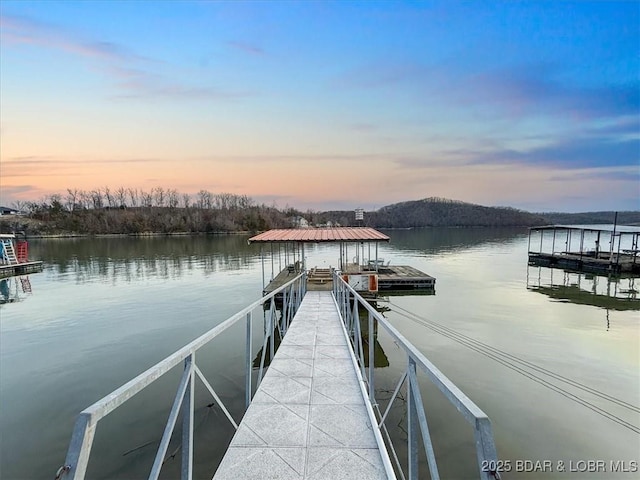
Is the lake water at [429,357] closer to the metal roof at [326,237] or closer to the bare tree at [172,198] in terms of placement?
the metal roof at [326,237]

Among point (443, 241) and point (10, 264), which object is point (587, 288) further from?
point (443, 241)

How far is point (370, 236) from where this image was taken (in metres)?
14.0

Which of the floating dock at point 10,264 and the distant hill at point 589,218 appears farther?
the distant hill at point 589,218

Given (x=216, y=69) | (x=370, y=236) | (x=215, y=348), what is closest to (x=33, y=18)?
(x=216, y=69)

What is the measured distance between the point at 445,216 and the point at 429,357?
140754mm

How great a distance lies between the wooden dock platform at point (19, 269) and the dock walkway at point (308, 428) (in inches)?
1262

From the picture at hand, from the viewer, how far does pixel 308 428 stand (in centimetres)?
329

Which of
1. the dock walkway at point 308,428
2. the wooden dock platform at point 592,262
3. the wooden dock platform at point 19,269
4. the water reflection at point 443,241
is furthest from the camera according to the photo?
the water reflection at point 443,241

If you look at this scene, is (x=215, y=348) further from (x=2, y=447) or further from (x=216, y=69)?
(x=216, y=69)

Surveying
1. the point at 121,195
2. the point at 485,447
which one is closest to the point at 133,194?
the point at 121,195

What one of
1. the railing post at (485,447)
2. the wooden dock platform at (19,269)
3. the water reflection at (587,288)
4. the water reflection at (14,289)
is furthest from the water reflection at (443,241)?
the railing post at (485,447)

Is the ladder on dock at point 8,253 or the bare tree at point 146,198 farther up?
the bare tree at point 146,198

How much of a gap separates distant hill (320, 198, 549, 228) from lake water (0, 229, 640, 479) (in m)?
110

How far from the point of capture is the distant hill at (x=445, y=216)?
133750 mm
